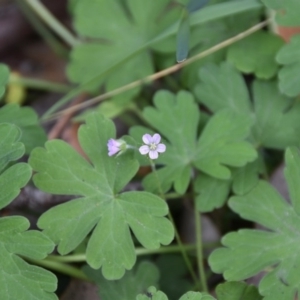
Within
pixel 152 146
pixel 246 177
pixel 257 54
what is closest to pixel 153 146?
pixel 152 146

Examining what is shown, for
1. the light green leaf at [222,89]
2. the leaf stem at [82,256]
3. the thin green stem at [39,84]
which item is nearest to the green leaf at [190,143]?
the light green leaf at [222,89]

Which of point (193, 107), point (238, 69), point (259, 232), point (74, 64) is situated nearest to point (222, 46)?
point (238, 69)

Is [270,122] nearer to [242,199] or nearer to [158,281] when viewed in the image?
[242,199]

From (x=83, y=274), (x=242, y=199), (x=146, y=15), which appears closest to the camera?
(x=242, y=199)

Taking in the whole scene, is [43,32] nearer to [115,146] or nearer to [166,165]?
[166,165]

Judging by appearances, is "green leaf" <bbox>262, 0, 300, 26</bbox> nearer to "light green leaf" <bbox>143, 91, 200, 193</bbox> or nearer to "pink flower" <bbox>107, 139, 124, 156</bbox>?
"light green leaf" <bbox>143, 91, 200, 193</bbox>
